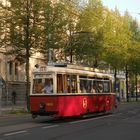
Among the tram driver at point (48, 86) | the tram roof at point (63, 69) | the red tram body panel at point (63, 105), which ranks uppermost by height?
the tram roof at point (63, 69)

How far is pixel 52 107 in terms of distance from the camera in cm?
2503

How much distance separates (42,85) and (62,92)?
1.10 metres

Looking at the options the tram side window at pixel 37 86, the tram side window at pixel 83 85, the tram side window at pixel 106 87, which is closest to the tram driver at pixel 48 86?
the tram side window at pixel 37 86

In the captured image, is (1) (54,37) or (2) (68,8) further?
(2) (68,8)

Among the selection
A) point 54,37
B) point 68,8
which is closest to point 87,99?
point 54,37

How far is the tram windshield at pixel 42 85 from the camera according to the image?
25.2 metres

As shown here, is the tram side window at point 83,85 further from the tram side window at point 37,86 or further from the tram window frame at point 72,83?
the tram side window at point 37,86

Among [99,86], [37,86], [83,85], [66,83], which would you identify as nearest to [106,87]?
[99,86]

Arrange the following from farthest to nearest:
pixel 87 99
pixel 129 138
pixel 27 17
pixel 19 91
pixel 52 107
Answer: pixel 19 91
pixel 27 17
pixel 87 99
pixel 52 107
pixel 129 138

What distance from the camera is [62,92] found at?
83.5 feet

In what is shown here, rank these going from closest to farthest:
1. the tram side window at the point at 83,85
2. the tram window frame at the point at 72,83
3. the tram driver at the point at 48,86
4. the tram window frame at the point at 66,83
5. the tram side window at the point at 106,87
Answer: the tram driver at the point at 48,86
the tram window frame at the point at 66,83
the tram window frame at the point at 72,83
the tram side window at the point at 83,85
the tram side window at the point at 106,87

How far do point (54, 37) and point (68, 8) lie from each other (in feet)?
27.6

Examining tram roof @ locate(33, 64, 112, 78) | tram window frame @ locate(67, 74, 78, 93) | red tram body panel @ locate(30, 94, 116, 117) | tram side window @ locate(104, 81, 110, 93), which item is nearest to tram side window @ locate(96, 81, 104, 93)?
tram side window @ locate(104, 81, 110, 93)

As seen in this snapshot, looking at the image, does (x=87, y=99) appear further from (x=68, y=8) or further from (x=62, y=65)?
(x=68, y=8)
